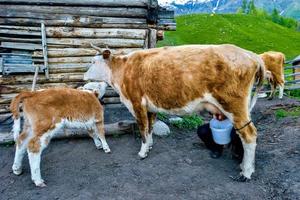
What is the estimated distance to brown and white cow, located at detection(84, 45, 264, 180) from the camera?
618cm

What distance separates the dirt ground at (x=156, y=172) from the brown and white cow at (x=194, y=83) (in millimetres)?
435

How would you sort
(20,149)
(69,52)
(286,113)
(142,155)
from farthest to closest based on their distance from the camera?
(286,113) → (69,52) → (142,155) → (20,149)

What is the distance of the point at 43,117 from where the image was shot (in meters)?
6.53

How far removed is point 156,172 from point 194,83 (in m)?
1.75

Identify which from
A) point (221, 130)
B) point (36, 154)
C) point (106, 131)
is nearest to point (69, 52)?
point (106, 131)

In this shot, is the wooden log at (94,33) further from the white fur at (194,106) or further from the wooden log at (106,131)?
the white fur at (194,106)

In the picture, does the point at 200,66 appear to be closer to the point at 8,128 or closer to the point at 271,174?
the point at 271,174

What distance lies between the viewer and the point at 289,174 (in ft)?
21.2

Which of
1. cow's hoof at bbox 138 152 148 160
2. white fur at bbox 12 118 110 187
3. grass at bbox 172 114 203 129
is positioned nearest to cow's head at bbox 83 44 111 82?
white fur at bbox 12 118 110 187

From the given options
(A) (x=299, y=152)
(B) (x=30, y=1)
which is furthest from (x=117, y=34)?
(A) (x=299, y=152)

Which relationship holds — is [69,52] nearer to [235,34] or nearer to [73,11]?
[73,11]

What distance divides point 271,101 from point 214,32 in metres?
29.9

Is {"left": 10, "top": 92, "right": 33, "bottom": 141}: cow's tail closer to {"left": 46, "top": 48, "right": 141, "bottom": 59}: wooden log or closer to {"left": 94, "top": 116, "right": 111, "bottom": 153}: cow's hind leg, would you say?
{"left": 94, "top": 116, "right": 111, "bottom": 153}: cow's hind leg

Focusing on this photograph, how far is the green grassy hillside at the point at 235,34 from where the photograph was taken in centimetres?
3975
